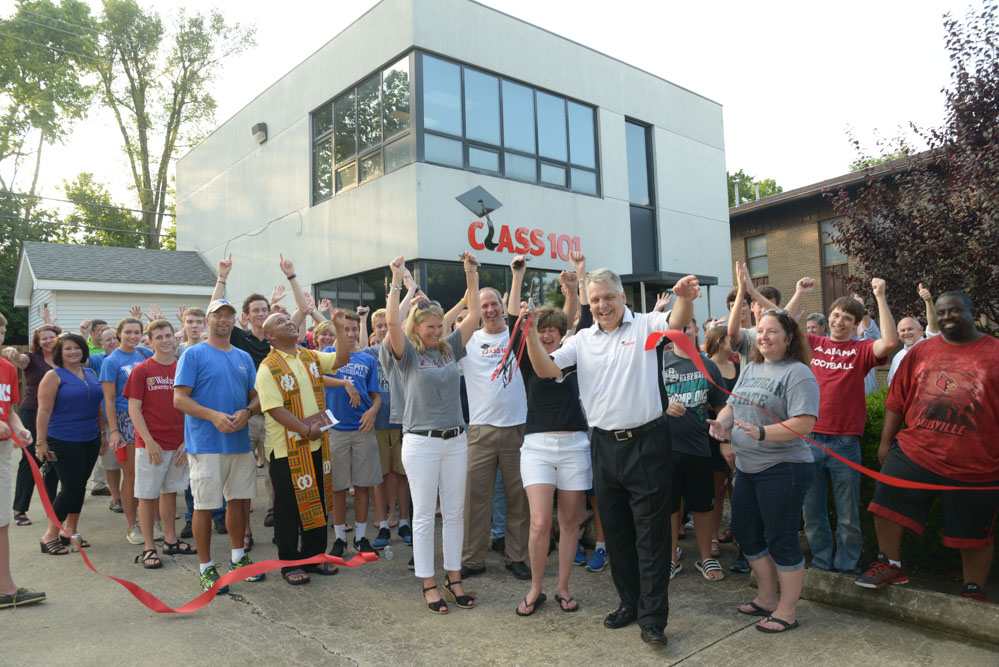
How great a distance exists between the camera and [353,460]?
18.4 ft

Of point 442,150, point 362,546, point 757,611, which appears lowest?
point 757,611

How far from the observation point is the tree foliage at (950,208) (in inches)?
217

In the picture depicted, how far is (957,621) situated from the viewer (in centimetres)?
362

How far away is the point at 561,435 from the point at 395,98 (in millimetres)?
10682

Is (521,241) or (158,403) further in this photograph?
(521,241)

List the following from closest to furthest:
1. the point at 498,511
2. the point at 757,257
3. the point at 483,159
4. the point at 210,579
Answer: the point at 210,579
the point at 498,511
the point at 483,159
the point at 757,257

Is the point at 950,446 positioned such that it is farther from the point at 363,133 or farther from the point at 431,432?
the point at 363,133

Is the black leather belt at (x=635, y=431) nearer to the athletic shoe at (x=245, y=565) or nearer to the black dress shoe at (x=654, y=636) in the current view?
the black dress shoe at (x=654, y=636)

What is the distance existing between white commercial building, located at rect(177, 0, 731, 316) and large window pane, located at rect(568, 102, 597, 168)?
4 cm

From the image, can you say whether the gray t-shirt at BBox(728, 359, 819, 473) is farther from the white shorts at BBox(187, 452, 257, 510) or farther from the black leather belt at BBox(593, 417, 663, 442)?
the white shorts at BBox(187, 452, 257, 510)

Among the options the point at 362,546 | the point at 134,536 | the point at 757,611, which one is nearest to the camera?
the point at 757,611

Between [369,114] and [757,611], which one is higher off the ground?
[369,114]

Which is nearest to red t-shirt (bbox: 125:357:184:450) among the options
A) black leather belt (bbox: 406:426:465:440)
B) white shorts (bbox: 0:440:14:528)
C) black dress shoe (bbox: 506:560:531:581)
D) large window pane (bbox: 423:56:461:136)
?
white shorts (bbox: 0:440:14:528)

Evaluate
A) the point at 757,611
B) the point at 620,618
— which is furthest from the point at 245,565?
the point at 757,611
